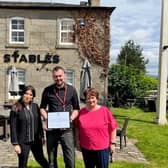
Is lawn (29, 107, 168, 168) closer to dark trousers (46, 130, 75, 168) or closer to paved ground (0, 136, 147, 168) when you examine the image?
paved ground (0, 136, 147, 168)

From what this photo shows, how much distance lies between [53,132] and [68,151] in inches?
15.2

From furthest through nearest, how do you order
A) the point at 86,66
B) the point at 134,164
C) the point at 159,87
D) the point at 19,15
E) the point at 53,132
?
the point at 19,15 < the point at 159,87 < the point at 86,66 < the point at 134,164 < the point at 53,132

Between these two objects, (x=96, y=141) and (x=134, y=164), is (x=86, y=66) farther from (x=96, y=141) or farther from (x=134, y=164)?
(x=96, y=141)

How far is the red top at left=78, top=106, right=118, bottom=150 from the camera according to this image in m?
5.82

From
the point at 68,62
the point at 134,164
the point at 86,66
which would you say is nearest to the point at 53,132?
the point at 134,164

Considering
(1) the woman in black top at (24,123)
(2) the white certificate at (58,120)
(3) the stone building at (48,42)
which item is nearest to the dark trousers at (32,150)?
(1) the woman in black top at (24,123)

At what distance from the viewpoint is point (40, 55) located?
2550 centimetres

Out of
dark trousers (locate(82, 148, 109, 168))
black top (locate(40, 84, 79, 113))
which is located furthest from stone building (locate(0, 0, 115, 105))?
dark trousers (locate(82, 148, 109, 168))

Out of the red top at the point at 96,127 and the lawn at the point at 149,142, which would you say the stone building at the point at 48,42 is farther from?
the red top at the point at 96,127

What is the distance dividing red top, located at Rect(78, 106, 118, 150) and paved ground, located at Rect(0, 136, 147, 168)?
3.47m

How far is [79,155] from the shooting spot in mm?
10336

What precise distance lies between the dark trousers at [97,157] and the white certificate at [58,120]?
1.75 feet

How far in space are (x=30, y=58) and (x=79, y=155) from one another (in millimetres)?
15767

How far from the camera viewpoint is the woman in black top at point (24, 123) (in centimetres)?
635
